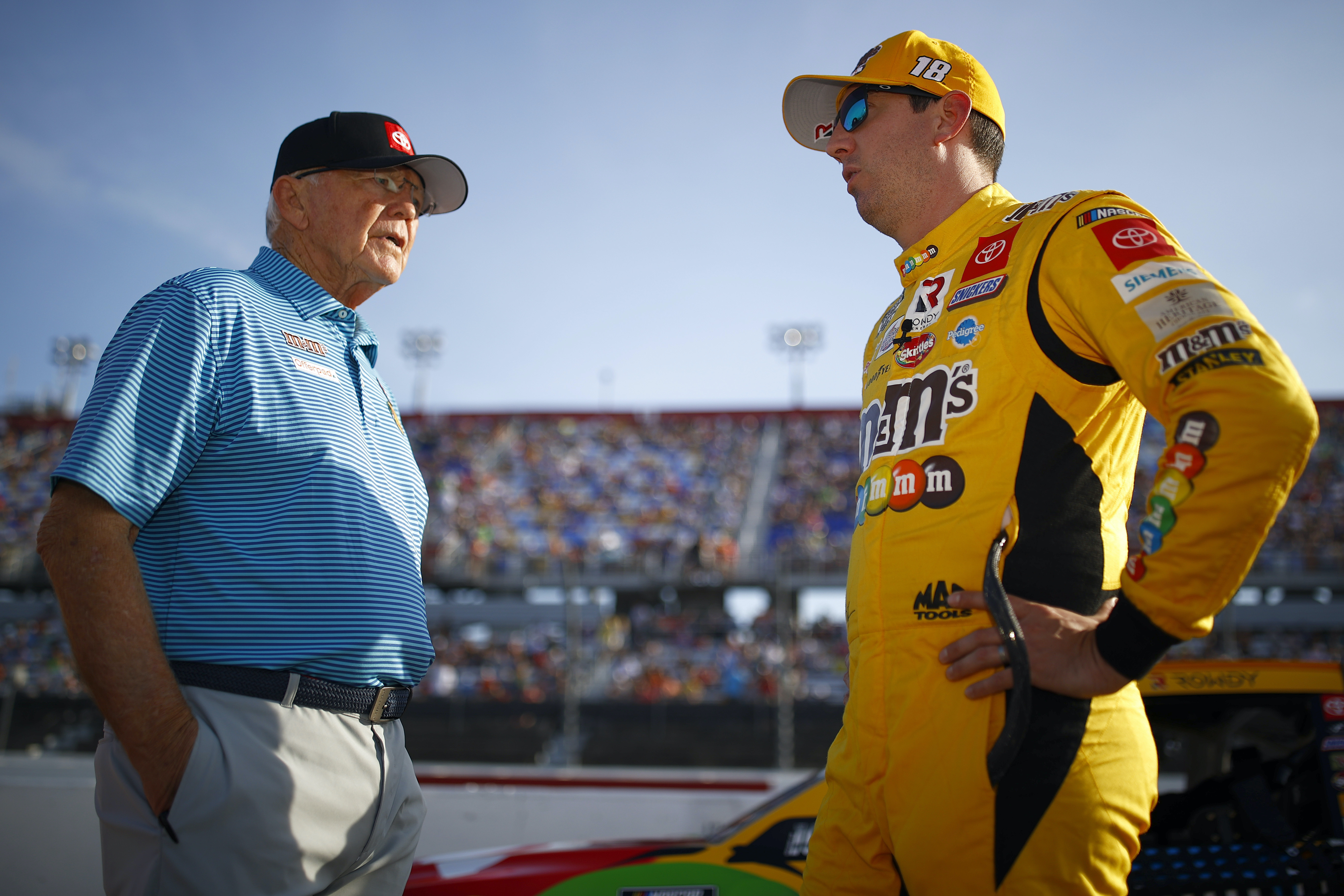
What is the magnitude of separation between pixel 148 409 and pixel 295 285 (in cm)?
51

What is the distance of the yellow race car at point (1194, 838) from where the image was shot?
7.95 feet

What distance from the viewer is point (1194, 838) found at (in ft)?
9.16

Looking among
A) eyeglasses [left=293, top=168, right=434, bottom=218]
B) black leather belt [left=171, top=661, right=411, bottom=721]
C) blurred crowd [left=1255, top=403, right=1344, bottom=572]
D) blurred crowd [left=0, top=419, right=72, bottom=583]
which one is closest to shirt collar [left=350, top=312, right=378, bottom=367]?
eyeglasses [left=293, top=168, right=434, bottom=218]

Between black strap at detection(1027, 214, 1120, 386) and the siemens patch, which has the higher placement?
the siemens patch

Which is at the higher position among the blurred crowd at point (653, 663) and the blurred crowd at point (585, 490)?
the blurred crowd at point (585, 490)

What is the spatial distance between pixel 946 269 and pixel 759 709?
1144cm


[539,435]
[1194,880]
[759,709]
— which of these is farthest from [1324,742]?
[539,435]

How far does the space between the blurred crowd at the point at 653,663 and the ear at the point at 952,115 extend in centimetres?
1166

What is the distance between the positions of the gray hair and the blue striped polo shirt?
0.94 feet

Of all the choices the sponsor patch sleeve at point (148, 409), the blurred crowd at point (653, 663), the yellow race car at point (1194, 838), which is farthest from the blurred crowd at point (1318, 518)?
the sponsor patch sleeve at point (148, 409)

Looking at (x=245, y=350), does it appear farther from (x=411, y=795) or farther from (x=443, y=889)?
(x=443, y=889)

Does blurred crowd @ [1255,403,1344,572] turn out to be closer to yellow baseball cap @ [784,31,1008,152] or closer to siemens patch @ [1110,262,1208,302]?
yellow baseball cap @ [784,31,1008,152]

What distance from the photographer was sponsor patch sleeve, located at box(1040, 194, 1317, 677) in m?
1.05

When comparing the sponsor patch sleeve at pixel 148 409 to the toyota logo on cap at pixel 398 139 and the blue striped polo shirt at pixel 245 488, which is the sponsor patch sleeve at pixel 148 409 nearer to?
the blue striped polo shirt at pixel 245 488
